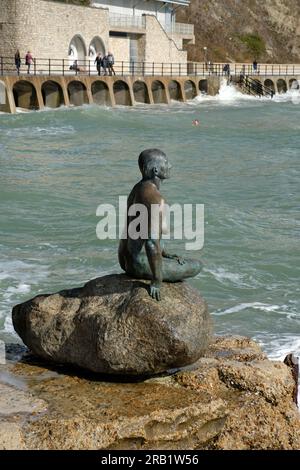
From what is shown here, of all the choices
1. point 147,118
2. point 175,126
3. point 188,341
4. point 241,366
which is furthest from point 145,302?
point 147,118

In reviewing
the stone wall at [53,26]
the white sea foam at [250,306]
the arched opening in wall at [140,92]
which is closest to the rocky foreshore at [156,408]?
the white sea foam at [250,306]

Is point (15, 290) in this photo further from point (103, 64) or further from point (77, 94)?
point (103, 64)

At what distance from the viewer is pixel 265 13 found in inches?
3408

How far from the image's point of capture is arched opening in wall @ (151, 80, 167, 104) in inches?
2172

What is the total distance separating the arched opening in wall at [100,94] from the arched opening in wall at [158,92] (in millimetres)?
6412

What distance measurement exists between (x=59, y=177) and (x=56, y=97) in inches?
918

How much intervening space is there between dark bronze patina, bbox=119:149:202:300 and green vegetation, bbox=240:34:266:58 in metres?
75.9

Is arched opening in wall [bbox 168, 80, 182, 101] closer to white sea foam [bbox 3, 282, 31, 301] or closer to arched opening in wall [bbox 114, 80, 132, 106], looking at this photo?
arched opening in wall [bbox 114, 80, 132, 106]

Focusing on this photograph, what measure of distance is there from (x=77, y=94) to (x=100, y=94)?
265 centimetres

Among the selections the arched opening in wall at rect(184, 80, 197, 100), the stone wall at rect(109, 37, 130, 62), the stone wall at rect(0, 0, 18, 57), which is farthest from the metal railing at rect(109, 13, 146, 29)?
the stone wall at rect(0, 0, 18, 57)

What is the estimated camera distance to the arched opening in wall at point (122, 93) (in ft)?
168

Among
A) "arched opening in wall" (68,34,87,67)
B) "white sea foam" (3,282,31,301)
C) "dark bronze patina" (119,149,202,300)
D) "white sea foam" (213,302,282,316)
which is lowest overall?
"white sea foam" (213,302,282,316)

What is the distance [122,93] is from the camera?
5134 cm

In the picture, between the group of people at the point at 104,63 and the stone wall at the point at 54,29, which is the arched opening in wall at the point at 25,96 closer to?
the stone wall at the point at 54,29
